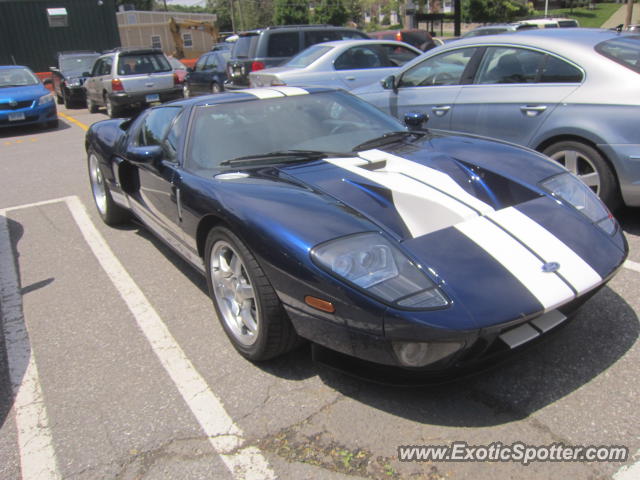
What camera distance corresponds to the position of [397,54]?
930 cm

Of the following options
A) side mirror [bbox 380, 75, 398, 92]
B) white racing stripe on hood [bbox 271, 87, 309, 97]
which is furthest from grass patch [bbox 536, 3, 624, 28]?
white racing stripe on hood [bbox 271, 87, 309, 97]

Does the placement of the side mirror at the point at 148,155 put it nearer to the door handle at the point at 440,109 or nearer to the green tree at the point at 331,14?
the door handle at the point at 440,109

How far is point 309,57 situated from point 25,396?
7228 millimetres

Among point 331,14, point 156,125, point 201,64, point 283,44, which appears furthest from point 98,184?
point 331,14

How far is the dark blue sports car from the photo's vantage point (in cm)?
212

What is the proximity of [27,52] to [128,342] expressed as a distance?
89.2 feet

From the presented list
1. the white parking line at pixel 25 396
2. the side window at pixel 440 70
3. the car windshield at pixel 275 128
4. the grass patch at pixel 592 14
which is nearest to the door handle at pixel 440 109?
the side window at pixel 440 70

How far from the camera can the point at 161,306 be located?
140 inches

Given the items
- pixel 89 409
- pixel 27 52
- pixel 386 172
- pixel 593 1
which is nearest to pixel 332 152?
pixel 386 172

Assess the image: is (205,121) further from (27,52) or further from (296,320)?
(27,52)

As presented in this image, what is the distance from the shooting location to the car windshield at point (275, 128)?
3.28m

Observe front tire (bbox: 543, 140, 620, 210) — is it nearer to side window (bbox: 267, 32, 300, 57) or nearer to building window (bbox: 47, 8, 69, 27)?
side window (bbox: 267, 32, 300, 57)

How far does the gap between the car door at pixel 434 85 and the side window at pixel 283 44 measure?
19.0ft

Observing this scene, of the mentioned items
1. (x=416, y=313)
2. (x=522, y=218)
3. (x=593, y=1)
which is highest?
(x=593, y=1)
